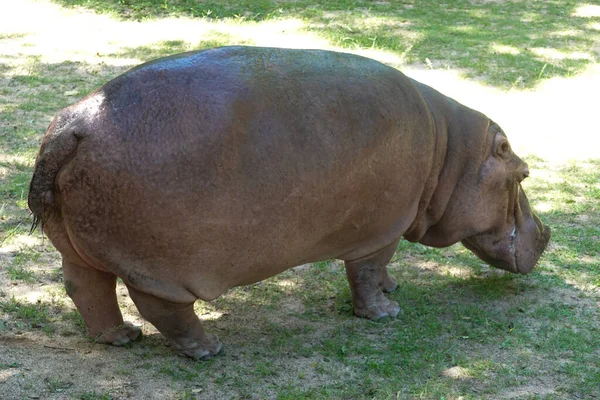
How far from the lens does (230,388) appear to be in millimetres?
4211

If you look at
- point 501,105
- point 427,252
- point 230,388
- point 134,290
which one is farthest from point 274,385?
point 501,105

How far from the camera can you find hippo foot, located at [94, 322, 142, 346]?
14.8 ft

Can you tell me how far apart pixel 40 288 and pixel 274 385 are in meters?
1.64

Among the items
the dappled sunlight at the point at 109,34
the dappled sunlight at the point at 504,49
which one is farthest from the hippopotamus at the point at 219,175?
the dappled sunlight at the point at 504,49

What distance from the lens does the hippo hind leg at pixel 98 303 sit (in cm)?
435

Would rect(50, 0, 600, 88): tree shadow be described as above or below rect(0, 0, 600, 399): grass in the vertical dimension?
above

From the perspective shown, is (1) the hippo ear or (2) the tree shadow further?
(2) the tree shadow

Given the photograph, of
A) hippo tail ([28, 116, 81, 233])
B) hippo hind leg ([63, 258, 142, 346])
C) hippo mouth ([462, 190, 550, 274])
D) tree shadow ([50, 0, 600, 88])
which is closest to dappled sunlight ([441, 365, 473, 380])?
hippo mouth ([462, 190, 550, 274])

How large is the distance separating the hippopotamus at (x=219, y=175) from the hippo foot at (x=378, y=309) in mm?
390

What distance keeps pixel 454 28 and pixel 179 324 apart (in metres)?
7.30

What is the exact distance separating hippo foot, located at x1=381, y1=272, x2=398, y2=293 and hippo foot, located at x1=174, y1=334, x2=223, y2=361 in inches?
51.5

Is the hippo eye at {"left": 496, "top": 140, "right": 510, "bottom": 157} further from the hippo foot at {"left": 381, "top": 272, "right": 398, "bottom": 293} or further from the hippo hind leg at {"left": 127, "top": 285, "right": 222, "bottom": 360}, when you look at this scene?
the hippo hind leg at {"left": 127, "top": 285, "right": 222, "bottom": 360}

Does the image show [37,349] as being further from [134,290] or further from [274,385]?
[274,385]

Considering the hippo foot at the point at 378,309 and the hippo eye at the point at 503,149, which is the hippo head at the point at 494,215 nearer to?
the hippo eye at the point at 503,149
